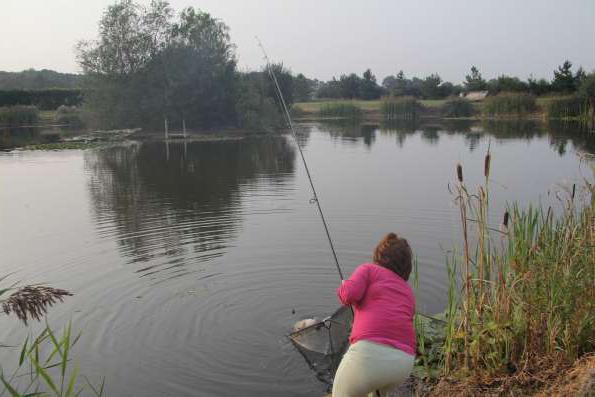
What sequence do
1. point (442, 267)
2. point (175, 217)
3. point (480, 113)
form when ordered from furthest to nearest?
point (480, 113)
point (175, 217)
point (442, 267)

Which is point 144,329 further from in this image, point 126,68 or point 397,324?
point 126,68

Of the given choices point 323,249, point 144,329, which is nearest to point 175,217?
point 323,249

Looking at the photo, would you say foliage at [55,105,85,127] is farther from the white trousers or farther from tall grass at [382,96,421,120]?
the white trousers

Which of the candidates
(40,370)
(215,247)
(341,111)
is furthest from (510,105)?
(40,370)

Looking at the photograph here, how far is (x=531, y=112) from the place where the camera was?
54219 millimetres

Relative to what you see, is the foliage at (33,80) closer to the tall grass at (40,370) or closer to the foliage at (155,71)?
the foliage at (155,71)

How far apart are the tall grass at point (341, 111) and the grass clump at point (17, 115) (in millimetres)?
31115

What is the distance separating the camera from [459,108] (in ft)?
200

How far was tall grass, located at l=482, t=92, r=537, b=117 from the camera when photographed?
53.9 meters

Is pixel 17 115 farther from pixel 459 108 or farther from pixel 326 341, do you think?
pixel 326 341

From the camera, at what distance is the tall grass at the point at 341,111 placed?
65688 millimetres

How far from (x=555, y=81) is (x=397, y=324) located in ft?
215

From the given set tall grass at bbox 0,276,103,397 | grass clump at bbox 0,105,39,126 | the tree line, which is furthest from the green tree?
tall grass at bbox 0,276,103,397

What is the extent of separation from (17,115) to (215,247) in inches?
1909
